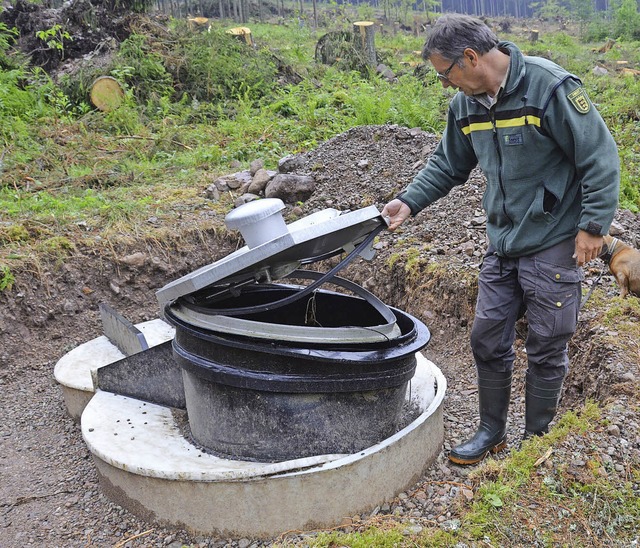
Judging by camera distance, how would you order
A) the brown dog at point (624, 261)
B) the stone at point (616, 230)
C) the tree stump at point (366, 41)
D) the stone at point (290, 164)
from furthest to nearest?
the tree stump at point (366, 41), the stone at point (290, 164), the stone at point (616, 230), the brown dog at point (624, 261)

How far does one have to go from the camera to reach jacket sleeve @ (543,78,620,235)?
2.47 meters

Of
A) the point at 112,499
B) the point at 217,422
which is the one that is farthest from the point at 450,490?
the point at 112,499

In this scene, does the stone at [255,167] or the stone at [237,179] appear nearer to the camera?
the stone at [237,179]

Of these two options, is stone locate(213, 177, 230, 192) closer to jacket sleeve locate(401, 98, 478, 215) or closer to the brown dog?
jacket sleeve locate(401, 98, 478, 215)

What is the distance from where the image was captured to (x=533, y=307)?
9.21ft

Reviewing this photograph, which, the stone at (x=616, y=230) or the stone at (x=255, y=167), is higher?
the stone at (x=255, y=167)

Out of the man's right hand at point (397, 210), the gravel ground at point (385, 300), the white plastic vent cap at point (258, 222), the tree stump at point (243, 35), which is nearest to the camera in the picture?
the white plastic vent cap at point (258, 222)

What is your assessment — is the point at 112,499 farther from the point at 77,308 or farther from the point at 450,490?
the point at 77,308

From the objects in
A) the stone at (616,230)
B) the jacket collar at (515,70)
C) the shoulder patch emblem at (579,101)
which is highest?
the jacket collar at (515,70)

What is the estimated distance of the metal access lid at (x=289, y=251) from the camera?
2.60 m

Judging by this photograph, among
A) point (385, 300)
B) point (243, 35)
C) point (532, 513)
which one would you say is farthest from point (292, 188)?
point (243, 35)

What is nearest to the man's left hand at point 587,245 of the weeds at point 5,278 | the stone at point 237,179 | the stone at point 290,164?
the weeds at point 5,278

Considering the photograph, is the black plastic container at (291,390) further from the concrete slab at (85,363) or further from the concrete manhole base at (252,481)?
the concrete slab at (85,363)

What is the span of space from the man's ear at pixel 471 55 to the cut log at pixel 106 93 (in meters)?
8.20
